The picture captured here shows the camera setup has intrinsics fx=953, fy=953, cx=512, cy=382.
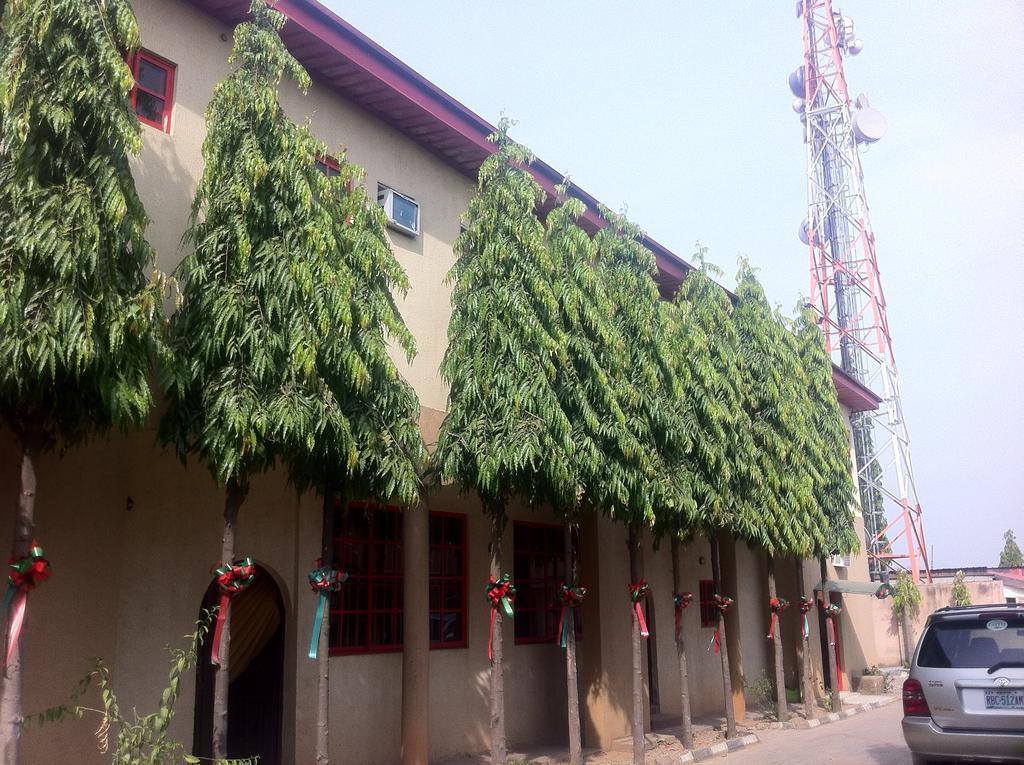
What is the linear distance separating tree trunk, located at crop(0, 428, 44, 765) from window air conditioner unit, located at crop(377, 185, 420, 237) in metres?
6.24

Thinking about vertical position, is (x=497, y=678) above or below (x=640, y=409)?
below

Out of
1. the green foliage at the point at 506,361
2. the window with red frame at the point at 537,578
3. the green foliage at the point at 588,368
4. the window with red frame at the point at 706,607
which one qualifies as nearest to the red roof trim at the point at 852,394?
the window with red frame at the point at 706,607

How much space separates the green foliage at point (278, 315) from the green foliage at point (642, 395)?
3.42m

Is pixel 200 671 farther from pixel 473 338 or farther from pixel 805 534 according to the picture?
pixel 805 534

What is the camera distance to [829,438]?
18.8 meters

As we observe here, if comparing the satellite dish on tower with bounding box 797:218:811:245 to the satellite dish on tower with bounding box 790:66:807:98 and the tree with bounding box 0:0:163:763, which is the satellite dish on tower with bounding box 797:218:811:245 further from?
the tree with bounding box 0:0:163:763

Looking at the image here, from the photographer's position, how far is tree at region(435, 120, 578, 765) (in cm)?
1028

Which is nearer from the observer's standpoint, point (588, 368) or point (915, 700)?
point (915, 700)

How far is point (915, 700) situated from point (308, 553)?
6.52 m

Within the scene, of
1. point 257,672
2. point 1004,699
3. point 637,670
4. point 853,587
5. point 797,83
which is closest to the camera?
point 1004,699

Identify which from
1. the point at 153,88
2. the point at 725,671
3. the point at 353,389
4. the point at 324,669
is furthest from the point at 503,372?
the point at 725,671

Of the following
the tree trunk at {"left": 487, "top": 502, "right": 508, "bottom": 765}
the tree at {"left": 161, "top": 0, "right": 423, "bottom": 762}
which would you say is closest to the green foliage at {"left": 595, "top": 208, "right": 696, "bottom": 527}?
the tree trunk at {"left": 487, "top": 502, "right": 508, "bottom": 765}

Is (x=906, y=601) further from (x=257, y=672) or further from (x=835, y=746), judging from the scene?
(x=257, y=672)

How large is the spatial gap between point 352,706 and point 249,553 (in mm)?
2413
